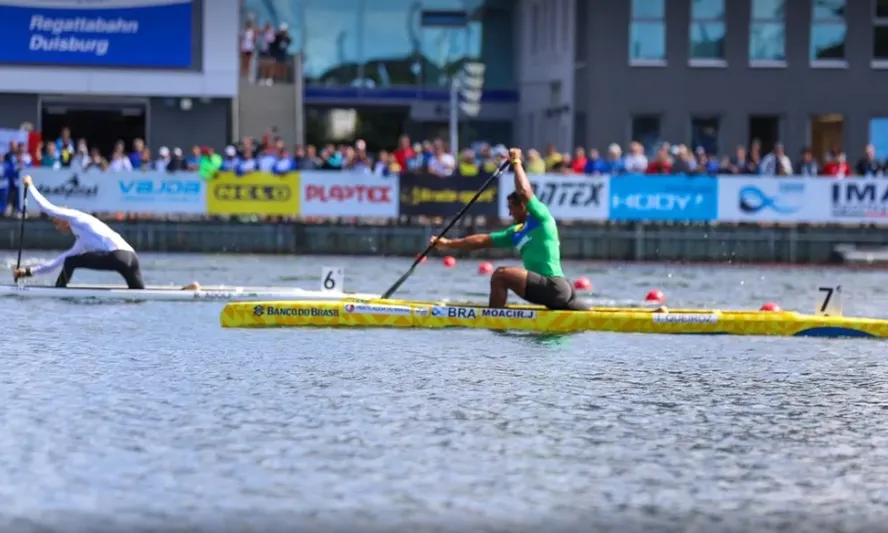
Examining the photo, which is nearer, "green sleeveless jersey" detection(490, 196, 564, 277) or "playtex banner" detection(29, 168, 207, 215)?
"green sleeveless jersey" detection(490, 196, 564, 277)

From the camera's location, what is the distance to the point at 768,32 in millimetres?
45094

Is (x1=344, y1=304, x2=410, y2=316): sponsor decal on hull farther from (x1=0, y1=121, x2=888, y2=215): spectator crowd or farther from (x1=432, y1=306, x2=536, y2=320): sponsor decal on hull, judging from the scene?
(x1=0, y1=121, x2=888, y2=215): spectator crowd

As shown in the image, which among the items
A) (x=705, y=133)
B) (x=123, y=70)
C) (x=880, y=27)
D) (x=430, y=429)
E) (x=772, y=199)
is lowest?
(x=430, y=429)

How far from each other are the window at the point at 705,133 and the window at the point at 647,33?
184cm

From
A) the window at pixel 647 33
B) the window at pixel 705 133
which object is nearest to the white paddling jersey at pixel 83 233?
the window at pixel 647 33

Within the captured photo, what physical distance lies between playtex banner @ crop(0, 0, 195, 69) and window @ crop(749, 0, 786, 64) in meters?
15.3

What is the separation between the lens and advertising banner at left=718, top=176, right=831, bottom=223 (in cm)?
3619

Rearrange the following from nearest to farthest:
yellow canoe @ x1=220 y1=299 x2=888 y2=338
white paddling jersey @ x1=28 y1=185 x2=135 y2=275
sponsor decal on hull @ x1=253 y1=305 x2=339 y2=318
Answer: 1. yellow canoe @ x1=220 y1=299 x2=888 y2=338
2. sponsor decal on hull @ x1=253 y1=305 x2=339 y2=318
3. white paddling jersey @ x1=28 y1=185 x2=135 y2=275

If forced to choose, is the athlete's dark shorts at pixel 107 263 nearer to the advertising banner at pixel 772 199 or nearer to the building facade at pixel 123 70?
the advertising banner at pixel 772 199

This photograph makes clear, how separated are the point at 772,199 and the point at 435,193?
6964mm

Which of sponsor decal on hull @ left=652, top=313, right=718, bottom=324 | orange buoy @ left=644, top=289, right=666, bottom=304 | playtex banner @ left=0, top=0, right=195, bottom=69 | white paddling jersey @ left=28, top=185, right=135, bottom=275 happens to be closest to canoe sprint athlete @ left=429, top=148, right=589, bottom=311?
sponsor decal on hull @ left=652, top=313, right=718, bottom=324

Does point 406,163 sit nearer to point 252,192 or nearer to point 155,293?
point 252,192

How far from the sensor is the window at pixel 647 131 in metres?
45.1

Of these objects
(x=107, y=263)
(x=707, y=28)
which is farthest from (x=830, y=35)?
(x=107, y=263)
